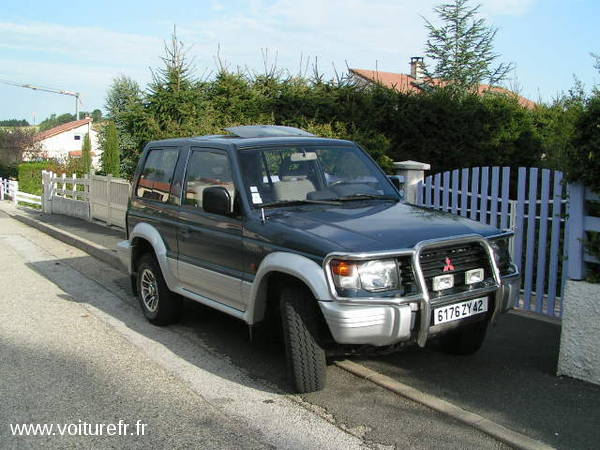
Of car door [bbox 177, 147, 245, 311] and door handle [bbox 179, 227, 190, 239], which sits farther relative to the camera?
door handle [bbox 179, 227, 190, 239]

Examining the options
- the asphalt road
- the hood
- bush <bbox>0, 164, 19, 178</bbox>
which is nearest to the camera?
the asphalt road

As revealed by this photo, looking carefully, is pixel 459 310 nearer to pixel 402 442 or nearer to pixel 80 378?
pixel 402 442

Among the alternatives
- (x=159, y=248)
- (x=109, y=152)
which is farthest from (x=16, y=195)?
(x=159, y=248)

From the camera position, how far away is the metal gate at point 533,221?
628 centimetres

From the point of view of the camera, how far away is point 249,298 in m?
4.84

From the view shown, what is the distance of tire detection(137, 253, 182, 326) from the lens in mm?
6332

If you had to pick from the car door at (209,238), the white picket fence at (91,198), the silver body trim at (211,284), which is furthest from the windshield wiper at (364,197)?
the white picket fence at (91,198)

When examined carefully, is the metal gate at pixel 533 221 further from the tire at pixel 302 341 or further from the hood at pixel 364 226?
the tire at pixel 302 341

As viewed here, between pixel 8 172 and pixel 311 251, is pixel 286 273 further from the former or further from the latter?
pixel 8 172

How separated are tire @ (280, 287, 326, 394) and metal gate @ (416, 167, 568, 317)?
9.39ft

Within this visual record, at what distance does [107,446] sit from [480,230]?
3072mm

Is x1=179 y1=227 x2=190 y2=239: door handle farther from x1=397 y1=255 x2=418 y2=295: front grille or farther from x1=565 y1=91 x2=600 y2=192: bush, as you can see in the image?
x1=565 y1=91 x2=600 y2=192: bush

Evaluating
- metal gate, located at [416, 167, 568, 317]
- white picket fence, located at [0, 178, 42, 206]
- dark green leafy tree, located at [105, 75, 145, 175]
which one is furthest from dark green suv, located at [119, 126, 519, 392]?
white picket fence, located at [0, 178, 42, 206]

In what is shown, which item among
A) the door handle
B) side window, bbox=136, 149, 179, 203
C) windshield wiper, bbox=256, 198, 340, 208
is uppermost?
side window, bbox=136, 149, 179, 203
